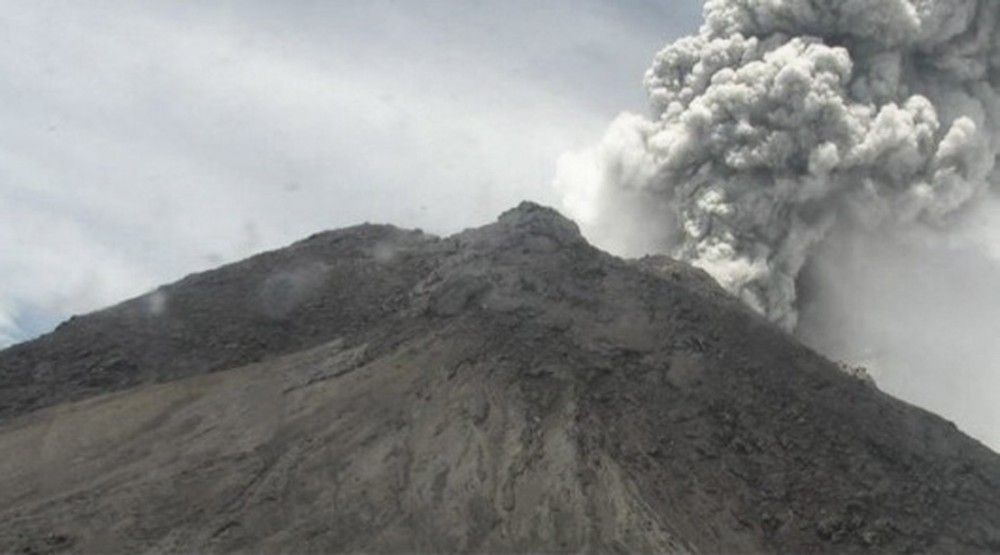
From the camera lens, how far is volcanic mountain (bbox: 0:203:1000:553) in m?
20.6

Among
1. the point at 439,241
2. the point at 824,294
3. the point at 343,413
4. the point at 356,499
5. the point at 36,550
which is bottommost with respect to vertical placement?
the point at 36,550

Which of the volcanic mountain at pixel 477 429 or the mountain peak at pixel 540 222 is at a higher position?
the mountain peak at pixel 540 222

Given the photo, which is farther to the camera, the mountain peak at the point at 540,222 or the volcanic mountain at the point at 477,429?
the mountain peak at the point at 540,222

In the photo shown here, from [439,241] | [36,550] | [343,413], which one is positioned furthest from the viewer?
[439,241]

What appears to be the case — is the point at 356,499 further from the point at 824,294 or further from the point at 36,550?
the point at 824,294

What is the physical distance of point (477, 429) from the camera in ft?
73.7

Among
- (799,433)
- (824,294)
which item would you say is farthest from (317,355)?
(824,294)

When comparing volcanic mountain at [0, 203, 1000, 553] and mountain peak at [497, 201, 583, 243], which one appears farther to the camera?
mountain peak at [497, 201, 583, 243]

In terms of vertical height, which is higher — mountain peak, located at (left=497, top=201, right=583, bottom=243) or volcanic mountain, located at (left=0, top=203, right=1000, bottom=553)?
mountain peak, located at (left=497, top=201, right=583, bottom=243)

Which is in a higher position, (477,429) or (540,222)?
(540,222)

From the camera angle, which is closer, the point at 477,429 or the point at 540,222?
the point at 477,429

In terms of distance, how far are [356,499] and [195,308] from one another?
10705 millimetres

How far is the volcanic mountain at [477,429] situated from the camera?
67.5 feet

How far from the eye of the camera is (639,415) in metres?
23.6
